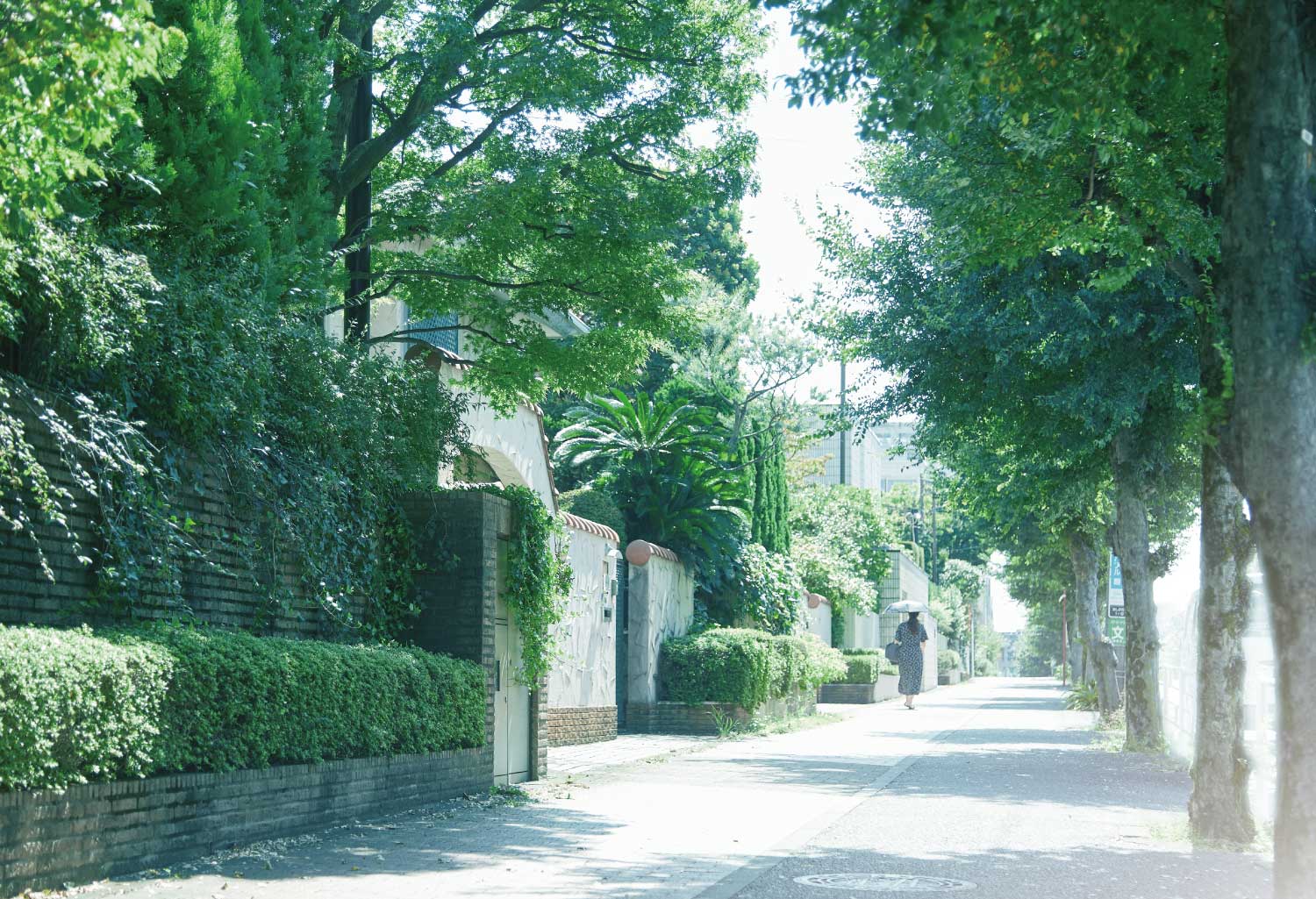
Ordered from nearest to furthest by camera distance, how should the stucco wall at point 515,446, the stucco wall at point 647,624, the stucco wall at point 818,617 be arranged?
the stucco wall at point 515,446 < the stucco wall at point 647,624 < the stucco wall at point 818,617

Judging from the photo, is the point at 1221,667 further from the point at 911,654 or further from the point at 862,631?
the point at 862,631

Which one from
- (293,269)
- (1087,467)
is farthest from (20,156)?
(1087,467)

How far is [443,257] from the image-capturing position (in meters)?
13.8

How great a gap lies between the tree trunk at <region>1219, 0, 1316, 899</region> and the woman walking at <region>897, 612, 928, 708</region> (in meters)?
29.0

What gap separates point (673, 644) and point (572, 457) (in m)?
3.87

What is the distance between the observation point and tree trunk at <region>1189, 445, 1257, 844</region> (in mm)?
10477

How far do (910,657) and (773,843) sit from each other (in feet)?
86.8

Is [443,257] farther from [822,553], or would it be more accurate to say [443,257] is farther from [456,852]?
[822,553]

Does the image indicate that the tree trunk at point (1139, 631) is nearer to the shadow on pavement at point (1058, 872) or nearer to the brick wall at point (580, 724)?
the brick wall at point (580, 724)

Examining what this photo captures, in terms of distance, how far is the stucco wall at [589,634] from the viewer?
19062 mm

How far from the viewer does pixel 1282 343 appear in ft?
20.1

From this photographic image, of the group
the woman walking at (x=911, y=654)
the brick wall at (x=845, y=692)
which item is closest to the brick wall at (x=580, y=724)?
the woman walking at (x=911, y=654)

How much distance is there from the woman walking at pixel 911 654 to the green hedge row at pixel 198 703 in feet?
79.9

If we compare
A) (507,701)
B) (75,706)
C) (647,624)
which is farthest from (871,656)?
(75,706)
